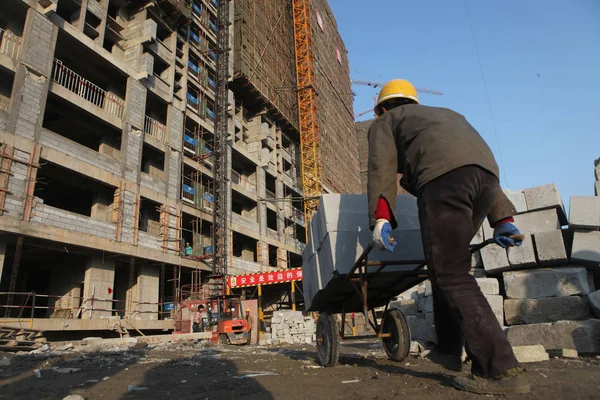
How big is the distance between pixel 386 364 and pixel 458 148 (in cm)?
251

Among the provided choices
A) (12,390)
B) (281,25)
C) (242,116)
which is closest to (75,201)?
(242,116)

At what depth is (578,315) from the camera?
4.56 metres

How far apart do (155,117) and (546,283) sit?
22578mm

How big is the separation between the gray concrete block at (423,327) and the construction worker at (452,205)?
3561 millimetres

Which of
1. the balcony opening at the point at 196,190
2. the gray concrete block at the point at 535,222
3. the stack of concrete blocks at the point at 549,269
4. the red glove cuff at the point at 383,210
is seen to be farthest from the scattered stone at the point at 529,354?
the balcony opening at the point at 196,190

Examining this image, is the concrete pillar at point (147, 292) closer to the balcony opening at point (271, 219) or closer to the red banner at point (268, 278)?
the red banner at point (268, 278)

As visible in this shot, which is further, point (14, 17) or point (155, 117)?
point (155, 117)

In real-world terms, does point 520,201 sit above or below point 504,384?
above

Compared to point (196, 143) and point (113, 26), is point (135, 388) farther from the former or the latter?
point (196, 143)

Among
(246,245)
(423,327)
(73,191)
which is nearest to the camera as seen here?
(423,327)

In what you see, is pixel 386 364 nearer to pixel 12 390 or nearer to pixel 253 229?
pixel 12 390

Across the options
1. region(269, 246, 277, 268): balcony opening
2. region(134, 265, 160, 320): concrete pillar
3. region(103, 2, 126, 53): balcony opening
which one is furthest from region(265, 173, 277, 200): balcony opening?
region(103, 2, 126, 53): balcony opening

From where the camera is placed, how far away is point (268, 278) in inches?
857

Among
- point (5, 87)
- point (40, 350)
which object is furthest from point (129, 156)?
point (40, 350)
